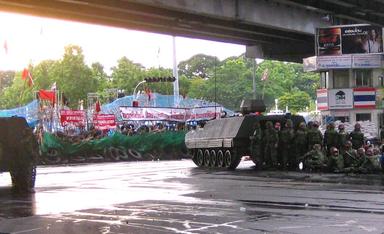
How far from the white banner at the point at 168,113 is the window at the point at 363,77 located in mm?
12259

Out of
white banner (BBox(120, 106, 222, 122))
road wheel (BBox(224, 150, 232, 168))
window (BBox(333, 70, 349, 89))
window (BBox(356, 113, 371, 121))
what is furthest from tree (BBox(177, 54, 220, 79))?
road wheel (BBox(224, 150, 232, 168))

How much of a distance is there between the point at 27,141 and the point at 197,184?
5.10 meters

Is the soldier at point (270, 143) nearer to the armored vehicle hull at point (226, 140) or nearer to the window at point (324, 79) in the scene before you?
the armored vehicle hull at point (226, 140)

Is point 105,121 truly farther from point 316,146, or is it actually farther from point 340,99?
point 316,146

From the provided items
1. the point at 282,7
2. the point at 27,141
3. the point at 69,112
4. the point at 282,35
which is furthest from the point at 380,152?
the point at 69,112

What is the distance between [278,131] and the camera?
71.6 ft

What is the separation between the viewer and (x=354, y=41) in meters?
48.1

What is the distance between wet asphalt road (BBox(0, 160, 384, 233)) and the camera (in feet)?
32.0

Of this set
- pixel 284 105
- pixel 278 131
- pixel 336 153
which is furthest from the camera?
pixel 284 105

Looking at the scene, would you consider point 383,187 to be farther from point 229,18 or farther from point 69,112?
point 69,112

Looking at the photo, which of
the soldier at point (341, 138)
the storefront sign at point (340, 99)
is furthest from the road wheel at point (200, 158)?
the storefront sign at point (340, 99)

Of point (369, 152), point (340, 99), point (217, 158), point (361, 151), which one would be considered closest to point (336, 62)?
point (340, 99)

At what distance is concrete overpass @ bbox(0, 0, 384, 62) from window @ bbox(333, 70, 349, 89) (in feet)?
35.8

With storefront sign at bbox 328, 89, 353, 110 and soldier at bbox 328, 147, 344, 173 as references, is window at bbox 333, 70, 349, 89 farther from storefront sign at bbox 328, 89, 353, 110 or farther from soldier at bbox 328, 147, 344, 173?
soldier at bbox 328, 147, 344, 173
